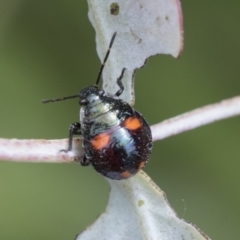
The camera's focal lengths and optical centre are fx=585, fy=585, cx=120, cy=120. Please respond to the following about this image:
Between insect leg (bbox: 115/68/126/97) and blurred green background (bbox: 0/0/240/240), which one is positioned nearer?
insect leg (bbox: 115/68/126/97)

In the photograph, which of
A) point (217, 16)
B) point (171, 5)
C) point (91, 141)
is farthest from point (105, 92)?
point (217, 16)

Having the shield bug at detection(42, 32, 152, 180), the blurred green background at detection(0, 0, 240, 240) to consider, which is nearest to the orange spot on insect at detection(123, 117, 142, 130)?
the shield bug at detection(42, 32, 152, 180)

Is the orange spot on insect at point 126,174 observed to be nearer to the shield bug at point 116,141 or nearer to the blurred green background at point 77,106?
the shield bug at point 116,141

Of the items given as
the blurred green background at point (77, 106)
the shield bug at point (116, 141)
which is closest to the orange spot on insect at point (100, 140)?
the shield bug at point (116, 141)

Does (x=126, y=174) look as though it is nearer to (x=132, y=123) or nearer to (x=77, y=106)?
(x=132, y=123)

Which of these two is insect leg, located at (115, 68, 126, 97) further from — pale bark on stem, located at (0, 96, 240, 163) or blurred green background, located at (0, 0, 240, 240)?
blurred green background, located at (0, 0, 240, 240)

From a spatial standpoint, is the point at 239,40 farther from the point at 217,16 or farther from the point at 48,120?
the point at 48,120
